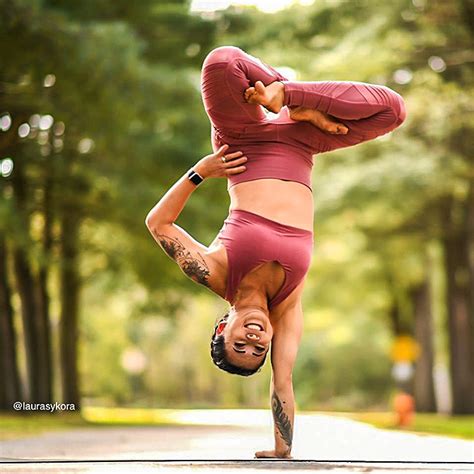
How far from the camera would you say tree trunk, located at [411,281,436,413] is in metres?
26.7

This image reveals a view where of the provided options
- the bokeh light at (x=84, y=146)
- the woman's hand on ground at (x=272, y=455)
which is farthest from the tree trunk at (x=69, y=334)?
the woman's hand on ground at (x=272, y=455)

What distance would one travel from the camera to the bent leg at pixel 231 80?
5.53 metres

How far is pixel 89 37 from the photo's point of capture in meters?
13.8

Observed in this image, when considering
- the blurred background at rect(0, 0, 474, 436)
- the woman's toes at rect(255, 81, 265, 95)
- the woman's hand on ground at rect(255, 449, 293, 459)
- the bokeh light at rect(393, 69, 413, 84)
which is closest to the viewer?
the woman's toes at rect(255, 81, 265, 95)

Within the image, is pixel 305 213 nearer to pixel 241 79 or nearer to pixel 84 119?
pixel 241 79

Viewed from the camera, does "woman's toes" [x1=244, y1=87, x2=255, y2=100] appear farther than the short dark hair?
No

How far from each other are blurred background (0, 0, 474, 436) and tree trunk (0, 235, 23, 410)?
27 mm

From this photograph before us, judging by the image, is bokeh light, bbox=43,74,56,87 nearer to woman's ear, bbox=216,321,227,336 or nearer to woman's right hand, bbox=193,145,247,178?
woman's right hand, bbox=193,145,247,178

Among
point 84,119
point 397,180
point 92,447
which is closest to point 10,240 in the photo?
point 84,119

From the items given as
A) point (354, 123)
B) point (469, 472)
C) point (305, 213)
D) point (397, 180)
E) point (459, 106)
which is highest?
point (459, 106)

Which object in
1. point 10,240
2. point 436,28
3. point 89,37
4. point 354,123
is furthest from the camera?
point 436,28

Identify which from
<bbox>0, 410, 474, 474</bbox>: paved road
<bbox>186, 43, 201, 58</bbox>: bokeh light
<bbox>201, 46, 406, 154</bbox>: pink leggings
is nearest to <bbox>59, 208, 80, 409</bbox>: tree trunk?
<bbox>186, 43, 201, 58</bbox>: bokeh light

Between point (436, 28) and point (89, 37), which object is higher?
point (436, 28)

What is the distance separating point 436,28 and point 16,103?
7.66 metres
